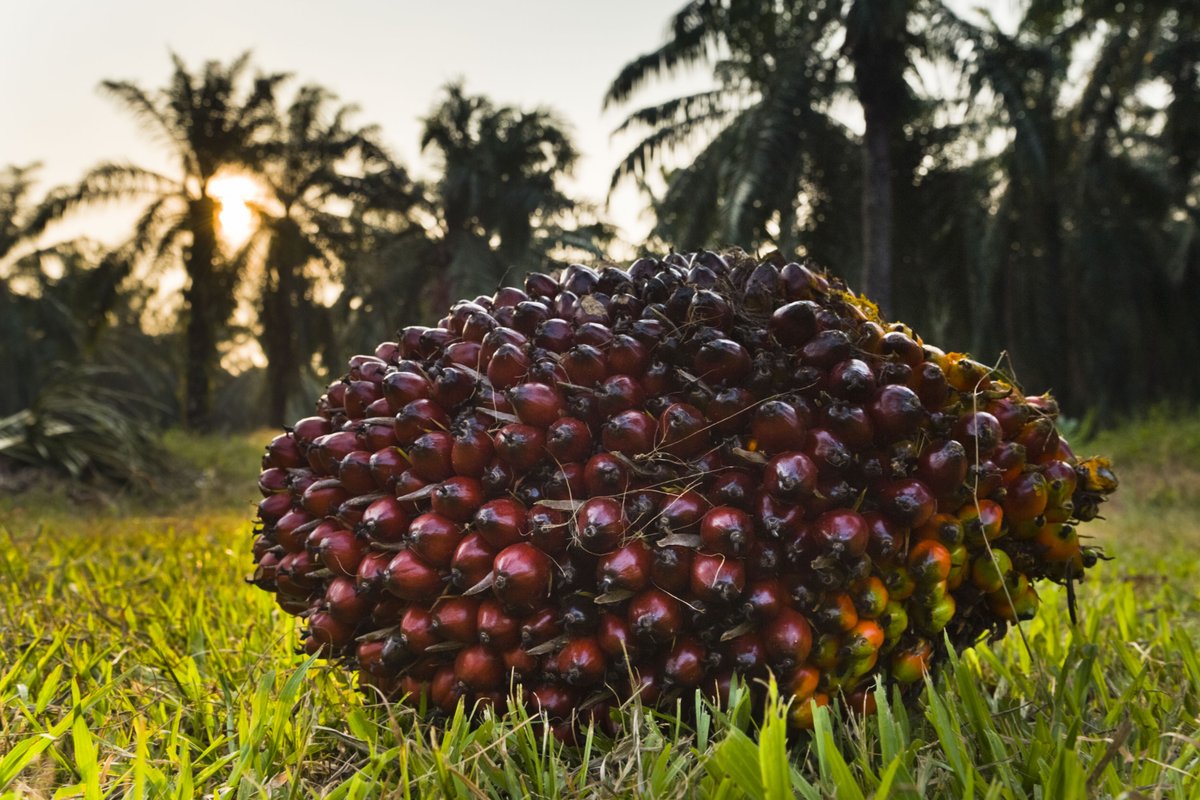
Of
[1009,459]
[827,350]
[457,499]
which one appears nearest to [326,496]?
[457,499]

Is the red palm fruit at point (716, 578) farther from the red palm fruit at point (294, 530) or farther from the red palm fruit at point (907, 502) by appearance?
the red palm fruit at point (294, 530)

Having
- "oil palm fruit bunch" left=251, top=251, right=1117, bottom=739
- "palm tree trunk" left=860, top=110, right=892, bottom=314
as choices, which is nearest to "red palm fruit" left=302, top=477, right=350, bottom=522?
"oil palm fruit bunch" left=251, top=251, right=1117, bottom=739

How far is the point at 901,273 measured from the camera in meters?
16.2

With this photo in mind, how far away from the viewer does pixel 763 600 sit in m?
1.24

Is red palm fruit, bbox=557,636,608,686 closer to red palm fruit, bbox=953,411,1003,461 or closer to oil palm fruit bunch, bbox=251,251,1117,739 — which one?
oil palm fruit bunch, bbox=251,251,1117,739

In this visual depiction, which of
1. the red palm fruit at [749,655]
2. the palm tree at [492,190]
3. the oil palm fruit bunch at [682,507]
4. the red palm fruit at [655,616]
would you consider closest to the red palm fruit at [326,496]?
the oil palm fruit bunch at [682,507]

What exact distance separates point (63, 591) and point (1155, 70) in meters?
17.2

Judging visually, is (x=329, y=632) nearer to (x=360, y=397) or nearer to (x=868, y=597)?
(x=360, y=397)

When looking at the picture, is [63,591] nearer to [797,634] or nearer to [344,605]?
[344,605]

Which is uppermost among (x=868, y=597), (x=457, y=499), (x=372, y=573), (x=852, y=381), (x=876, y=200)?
(x=876, y=200)

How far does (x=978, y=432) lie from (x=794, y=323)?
0.34 meters

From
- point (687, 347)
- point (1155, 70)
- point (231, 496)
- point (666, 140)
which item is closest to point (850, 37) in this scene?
point (666, 140)

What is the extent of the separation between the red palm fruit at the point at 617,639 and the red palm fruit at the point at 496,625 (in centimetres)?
13

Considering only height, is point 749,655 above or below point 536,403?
below
